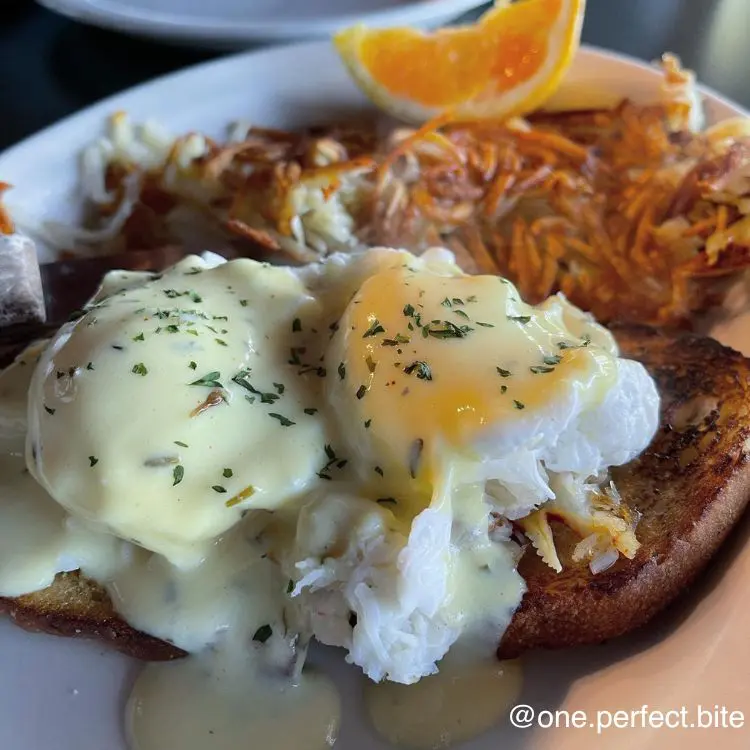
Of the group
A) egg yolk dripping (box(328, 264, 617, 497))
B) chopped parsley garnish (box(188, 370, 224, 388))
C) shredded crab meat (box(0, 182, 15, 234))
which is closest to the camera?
egg yolk dripping (box(328, 264, 617, 497))

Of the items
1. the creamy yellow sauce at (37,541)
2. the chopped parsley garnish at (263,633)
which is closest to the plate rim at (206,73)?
the creamy yellow sauce at (37,541)

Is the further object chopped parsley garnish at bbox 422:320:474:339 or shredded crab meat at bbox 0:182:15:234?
shredded crab meat at bbox 0:182:15:234

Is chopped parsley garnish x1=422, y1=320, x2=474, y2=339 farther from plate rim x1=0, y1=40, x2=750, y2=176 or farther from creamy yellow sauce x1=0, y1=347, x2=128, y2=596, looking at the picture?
plate rim x1=0, y1=40, x2=750, y2=176

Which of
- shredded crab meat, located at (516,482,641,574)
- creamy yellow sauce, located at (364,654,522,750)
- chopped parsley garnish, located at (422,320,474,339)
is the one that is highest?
chopped parsley garnish, located at (422,320,474,339)

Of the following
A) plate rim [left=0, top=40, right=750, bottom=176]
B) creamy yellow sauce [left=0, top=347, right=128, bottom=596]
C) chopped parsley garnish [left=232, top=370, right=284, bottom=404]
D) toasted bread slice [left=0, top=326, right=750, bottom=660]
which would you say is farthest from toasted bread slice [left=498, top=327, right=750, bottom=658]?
plate rim [left=0, top=40, right=750, bottom=176]

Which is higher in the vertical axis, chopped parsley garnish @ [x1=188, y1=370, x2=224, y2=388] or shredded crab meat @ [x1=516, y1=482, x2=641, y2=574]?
chopped parsley garnish @ [x1=188, y1=370, x2=224, y2=388]

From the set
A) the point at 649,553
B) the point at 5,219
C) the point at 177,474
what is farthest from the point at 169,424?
the point at 5,219
